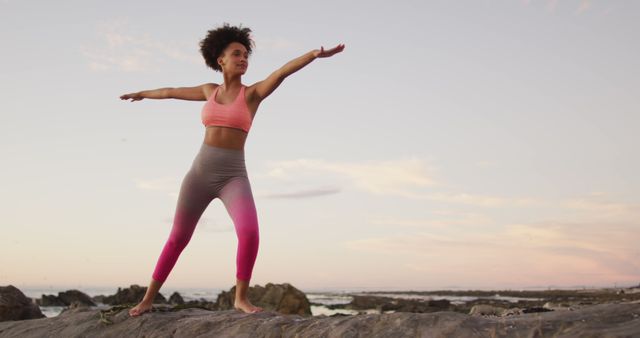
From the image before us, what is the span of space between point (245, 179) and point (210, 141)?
61cm

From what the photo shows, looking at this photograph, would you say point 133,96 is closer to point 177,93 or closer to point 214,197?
point 177,93

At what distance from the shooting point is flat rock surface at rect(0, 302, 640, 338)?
12.9 feet

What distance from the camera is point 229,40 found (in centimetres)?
724

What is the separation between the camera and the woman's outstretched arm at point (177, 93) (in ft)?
24.2

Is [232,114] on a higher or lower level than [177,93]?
lower

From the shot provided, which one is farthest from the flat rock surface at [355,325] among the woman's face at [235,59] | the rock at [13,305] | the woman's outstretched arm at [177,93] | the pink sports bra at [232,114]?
the rock at [13,305]

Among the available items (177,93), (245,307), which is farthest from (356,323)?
(177,93)

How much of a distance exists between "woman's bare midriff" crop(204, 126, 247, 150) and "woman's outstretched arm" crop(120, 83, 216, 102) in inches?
28.2

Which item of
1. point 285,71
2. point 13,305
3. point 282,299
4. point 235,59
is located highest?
point 235,59

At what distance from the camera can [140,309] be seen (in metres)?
6.49

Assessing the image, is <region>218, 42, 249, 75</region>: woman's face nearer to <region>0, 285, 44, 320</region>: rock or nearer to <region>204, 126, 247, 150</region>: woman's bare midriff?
<region>204, 126, 247, 150</region>: woman's bare midriff

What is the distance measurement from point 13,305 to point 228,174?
20.0 feet

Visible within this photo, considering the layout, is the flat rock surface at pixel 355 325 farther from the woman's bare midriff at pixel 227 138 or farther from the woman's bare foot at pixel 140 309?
the woman's bare midriff at pixel 227 138

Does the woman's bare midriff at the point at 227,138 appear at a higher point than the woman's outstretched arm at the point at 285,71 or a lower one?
lower
